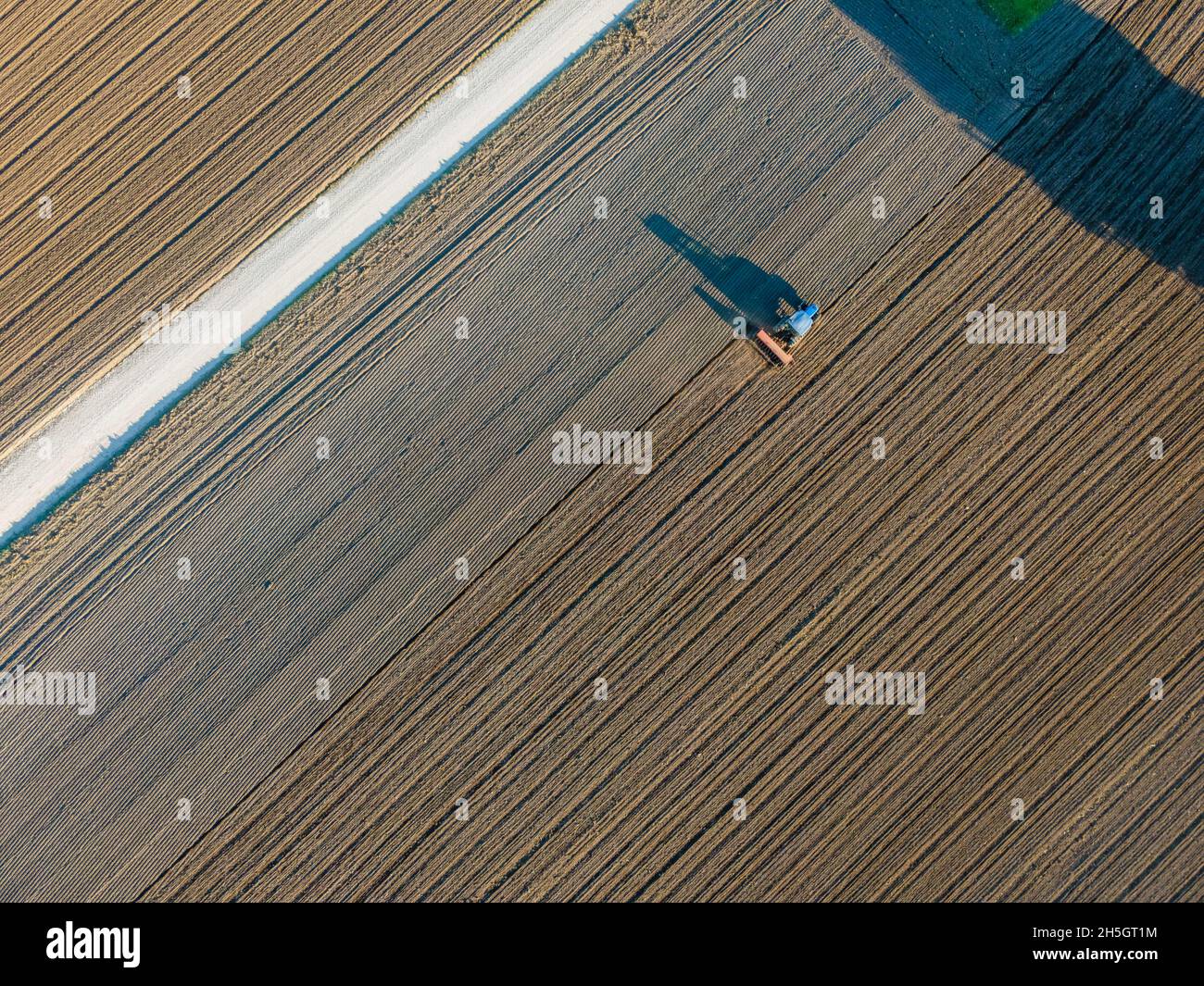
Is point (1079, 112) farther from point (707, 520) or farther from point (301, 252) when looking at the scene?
point (301, 252)

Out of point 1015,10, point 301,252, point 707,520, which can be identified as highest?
point 1015,10

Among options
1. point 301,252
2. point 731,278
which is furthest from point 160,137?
point 731,278

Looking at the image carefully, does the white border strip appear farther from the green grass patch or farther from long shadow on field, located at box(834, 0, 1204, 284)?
Result: the green grass patch

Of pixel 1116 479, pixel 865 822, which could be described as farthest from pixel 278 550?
pixel 1116 479

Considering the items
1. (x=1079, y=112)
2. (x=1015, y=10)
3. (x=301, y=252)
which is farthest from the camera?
(x=1015, y=10)

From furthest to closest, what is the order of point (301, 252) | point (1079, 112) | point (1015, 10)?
point (1015, 10), point (1079, 112), point (301, 252)

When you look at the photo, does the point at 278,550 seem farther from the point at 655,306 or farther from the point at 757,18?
the point at 757,18

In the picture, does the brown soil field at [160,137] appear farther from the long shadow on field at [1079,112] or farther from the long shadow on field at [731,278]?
the long shadow on field at [1079,112]

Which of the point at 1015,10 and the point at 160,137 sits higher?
the point at 1015,10
